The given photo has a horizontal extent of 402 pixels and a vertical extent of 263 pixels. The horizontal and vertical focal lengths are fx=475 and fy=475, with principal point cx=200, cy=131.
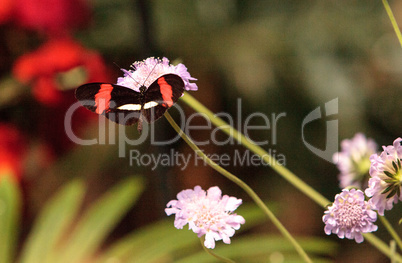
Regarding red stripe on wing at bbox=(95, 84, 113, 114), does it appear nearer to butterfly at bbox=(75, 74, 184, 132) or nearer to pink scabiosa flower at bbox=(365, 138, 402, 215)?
butterfly at bbox=(75, 74, 184, 132)

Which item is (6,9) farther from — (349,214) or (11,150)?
(349,214)

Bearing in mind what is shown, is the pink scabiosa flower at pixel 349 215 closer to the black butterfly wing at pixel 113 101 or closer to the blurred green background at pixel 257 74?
the black butterfly wing at pixel 113 101

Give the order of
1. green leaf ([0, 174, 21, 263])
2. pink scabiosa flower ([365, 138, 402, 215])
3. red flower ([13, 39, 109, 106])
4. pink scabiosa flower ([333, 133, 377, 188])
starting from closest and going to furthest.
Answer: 1. pink scabiosa flower ([365, 138, 402, 215])
2. pink scabiosa flower ([333, 133, 377, 188])
3. green leaf ([0, 174, 21, 263])
4. red flower ([13, 39, 109, 106])

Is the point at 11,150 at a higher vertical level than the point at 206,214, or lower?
higher

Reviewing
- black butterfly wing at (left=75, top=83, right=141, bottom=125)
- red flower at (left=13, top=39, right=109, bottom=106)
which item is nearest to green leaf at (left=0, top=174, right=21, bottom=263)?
red flower at (left=13, top=39, right=109, bottom=106)

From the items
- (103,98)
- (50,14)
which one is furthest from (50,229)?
(103,98)

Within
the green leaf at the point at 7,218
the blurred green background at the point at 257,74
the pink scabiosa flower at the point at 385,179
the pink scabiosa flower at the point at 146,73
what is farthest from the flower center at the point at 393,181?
the blurred green background at the point at 257,74

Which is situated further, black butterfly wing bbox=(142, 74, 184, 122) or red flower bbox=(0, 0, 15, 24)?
red flower bbox=(0, 0, 15, 24)

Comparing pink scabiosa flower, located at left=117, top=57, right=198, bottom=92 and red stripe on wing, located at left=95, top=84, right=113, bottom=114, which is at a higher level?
pink scabiosa flower, located at left=117, top=57, right=198, bottom=92
